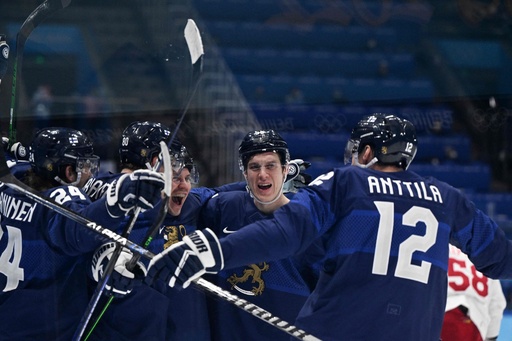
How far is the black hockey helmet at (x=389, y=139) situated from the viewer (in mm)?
2736

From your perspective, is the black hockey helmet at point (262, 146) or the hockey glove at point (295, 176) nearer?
the black hockey helmet at point (262, 146)

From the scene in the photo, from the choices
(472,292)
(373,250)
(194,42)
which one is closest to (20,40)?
(194,42)

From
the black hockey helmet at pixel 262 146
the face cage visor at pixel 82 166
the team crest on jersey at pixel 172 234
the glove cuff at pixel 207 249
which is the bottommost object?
the team crest on jersey at pixel 172 234

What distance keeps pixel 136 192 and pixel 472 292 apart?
1481 millimetres

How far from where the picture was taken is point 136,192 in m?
2.73

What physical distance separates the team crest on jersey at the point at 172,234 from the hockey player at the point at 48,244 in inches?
11.0

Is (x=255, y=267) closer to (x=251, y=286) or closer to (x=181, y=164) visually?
(x=251, y=286)

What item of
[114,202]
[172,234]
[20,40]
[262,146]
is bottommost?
[172,234]

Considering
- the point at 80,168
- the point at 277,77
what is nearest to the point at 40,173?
the point at 80,168

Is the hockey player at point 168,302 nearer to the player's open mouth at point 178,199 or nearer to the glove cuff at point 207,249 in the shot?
the player's open mouth at point 178,199

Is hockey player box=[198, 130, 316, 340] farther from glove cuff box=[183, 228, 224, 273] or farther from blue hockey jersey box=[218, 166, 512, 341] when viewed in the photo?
glove cuff box=[183, 228, 224, 273]

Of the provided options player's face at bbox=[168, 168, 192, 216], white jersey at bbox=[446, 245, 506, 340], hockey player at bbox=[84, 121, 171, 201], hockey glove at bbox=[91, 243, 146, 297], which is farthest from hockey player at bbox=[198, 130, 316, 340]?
white jersey at bbox=[446, 245, 506, 340]

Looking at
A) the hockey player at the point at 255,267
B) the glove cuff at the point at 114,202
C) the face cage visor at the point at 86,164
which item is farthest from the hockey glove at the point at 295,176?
the glove cuff at the point at 114,202

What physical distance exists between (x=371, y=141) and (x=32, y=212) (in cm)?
112
